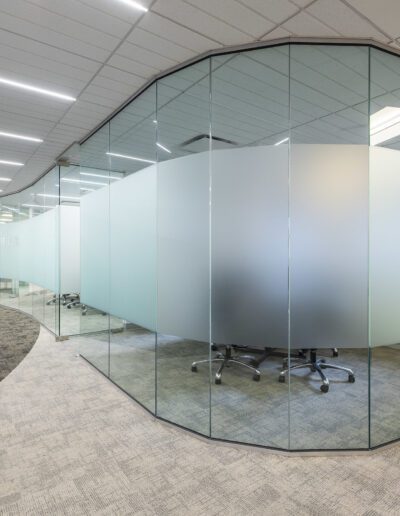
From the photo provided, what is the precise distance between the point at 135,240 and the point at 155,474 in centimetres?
196

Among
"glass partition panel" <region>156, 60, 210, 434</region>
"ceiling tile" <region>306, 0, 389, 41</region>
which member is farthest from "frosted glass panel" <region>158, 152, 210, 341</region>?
"ceiling tile" <region>306, 0, 389, 41</region>

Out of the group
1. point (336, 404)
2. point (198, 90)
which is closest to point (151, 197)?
point (198, 90)

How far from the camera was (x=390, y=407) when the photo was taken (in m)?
2.96

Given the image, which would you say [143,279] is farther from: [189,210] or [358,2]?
[358,2]

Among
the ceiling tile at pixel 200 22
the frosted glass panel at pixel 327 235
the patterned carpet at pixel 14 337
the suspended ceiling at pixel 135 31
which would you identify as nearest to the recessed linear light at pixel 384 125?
the frosted glass panel at pixel 327 235

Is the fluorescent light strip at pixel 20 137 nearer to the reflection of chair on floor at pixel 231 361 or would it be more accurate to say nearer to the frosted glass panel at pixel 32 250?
the frosted glass panel at pixel 32 250

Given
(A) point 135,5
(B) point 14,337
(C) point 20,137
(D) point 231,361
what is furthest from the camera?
(B) point 14,337

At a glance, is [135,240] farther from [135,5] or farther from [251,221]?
[135,5]

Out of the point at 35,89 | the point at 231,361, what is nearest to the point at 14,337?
the point at 231,361

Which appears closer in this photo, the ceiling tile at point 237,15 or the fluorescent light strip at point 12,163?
the ceiling tile at point 237,15

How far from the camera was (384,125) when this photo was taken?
2.64 metres

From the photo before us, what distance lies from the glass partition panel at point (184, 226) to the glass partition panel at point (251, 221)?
10 centimetres

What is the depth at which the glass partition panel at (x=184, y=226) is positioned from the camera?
252cm

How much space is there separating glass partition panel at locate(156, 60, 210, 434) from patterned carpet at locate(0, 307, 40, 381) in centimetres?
238
